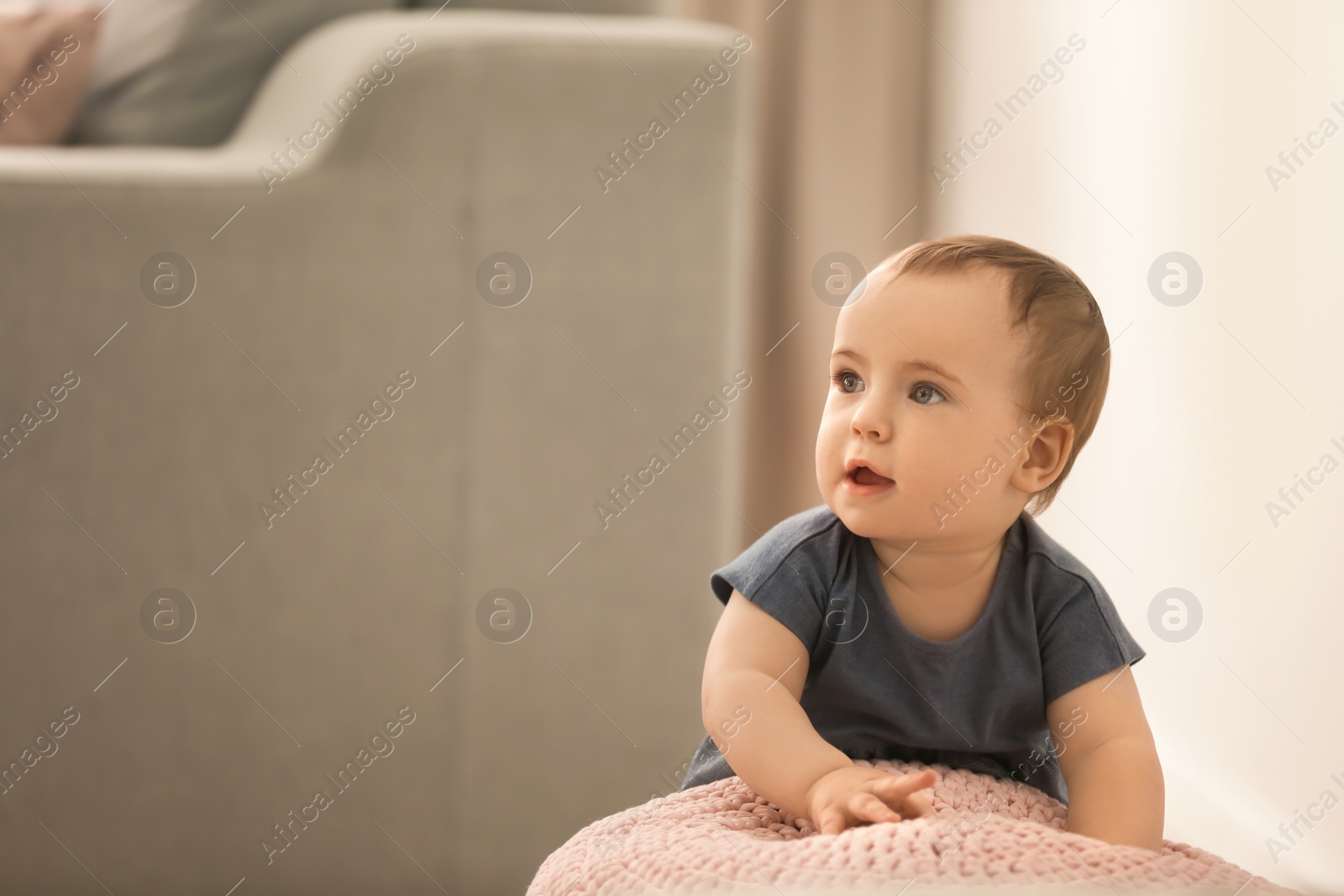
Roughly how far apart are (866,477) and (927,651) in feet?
0.43

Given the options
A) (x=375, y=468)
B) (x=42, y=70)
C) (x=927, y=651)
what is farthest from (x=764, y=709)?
(x=42, y=70)

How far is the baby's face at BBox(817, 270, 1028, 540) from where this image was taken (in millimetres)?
757

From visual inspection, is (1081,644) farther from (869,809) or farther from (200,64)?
(200,64)

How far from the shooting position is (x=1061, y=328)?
0.78 metres

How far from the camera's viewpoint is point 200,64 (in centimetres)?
126

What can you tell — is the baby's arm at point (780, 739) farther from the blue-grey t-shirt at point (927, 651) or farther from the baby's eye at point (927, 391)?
the baby's eye at point (927, 391)

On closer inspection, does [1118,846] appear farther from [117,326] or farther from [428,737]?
[117,326]

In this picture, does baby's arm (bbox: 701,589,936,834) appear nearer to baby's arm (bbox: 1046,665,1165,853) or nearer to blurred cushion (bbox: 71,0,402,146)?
baby's arm (bbox: 1046,665,1165,853)

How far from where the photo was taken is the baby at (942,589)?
2.48 ft

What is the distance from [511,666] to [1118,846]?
64 centimetres

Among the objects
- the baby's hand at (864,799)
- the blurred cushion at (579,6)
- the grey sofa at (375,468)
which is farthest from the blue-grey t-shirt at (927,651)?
the blurred cushion at (579,6)

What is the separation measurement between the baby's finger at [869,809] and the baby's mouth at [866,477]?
200 mm

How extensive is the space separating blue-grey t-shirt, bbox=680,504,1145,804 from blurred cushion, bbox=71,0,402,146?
820 mm

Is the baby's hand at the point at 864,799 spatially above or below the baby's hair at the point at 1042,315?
below
